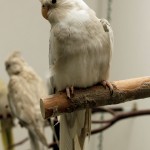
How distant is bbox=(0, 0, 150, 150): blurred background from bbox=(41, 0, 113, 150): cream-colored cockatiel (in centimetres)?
94

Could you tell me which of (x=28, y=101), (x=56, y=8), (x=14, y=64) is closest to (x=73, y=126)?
(x=56, y=8)

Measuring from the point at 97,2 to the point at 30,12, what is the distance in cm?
37

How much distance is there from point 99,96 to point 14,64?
3.70 ft

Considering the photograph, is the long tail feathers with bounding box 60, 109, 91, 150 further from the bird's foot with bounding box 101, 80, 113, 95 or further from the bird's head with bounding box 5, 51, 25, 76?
the bird's head with bounding box 5, 51, 25, 76

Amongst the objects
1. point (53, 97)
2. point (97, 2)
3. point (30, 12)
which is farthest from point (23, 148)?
point (53, 97)

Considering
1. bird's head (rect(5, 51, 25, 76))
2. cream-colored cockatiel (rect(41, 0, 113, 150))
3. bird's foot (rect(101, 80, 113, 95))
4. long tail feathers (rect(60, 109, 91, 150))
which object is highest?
cream-colored cockatiel (rect(41, 0, 113, 150))

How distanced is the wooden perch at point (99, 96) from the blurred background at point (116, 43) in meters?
0.94

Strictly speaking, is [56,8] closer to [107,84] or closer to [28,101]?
[107,84]

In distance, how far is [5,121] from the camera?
211cm

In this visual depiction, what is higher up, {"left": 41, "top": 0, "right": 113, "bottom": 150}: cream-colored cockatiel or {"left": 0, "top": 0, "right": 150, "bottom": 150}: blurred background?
{"left": 41, "top": 0, "right": 113, "bottom": 150}: cream-colored cockatiel

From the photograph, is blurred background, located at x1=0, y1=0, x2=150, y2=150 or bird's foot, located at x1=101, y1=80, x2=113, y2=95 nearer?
bird's foot, located at x1=101, y1=80, x2=113, y2=95

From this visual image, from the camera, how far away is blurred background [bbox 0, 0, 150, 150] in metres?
2.00

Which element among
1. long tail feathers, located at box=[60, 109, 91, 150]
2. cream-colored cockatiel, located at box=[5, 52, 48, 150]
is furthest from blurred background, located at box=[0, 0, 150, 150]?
long tail feathers, located at box=[60, 109, 91, 150]

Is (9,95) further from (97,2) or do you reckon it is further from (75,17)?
(75,17)
